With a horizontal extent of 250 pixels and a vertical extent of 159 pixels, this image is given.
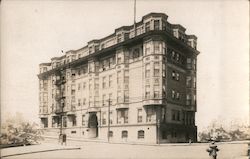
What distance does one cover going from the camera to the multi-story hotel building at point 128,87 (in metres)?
3.68

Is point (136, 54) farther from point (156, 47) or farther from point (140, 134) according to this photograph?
point (140, 134)

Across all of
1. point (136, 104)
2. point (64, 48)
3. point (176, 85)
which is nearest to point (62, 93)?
point (64, 48)

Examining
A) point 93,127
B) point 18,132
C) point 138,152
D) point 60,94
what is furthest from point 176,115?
point 18,132

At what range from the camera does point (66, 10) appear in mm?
3807

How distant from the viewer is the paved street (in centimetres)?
362

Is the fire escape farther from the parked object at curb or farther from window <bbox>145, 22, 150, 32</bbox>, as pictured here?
the parked object at curb

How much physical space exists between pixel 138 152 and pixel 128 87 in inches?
24.7

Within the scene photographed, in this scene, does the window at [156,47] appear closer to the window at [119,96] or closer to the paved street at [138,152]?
the window at [119,96]

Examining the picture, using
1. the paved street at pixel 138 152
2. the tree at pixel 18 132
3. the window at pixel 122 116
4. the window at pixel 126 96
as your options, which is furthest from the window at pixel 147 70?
the tree at pixel 18 132

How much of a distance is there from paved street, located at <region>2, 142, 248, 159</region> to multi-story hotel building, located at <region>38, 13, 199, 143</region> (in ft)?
0.26

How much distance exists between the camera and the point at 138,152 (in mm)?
3654

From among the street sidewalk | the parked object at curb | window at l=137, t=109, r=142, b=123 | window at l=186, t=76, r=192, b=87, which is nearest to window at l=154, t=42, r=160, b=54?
window at l=186, t=76, r=192, b=87

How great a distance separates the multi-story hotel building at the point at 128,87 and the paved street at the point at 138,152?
0.26ft

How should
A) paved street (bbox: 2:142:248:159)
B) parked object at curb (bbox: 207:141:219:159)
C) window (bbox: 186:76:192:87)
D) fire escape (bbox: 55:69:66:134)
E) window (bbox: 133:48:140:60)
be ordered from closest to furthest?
parked object at curb (bbox: 207:141:219:159) < paved street (bbox: 2:142:248:159) < window (bbox: 133:48:140:60) < window (bbox: 186:76:192:87) < fire escape (bbox: 55:69:66:134)
